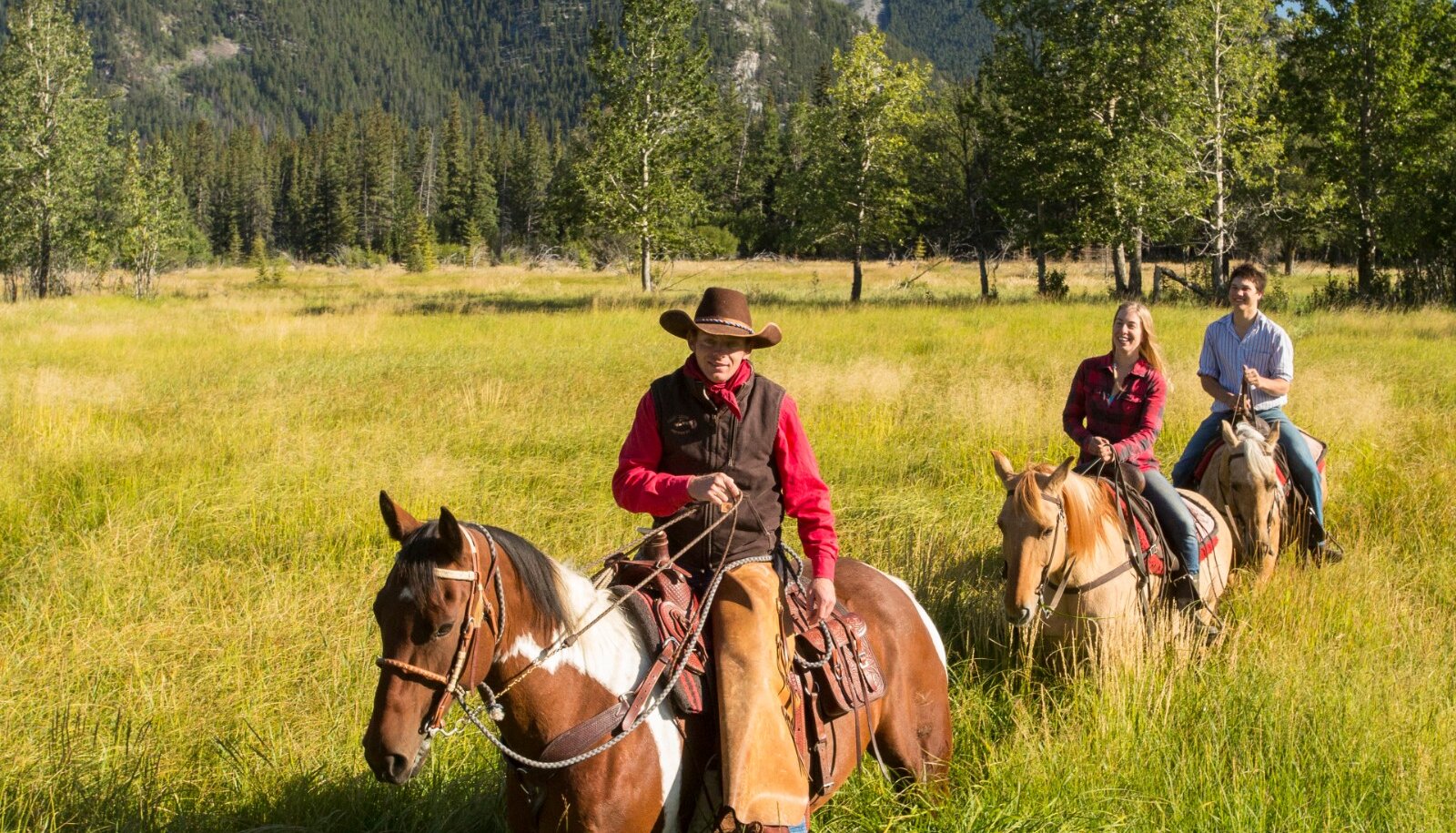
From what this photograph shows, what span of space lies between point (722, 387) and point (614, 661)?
0.92 metres

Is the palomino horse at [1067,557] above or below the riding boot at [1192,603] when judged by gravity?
above

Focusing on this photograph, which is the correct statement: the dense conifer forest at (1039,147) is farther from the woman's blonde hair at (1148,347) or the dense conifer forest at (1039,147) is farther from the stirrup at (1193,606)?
the stirrup at (1193,606)

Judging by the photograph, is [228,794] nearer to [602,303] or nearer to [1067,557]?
[1067,557]

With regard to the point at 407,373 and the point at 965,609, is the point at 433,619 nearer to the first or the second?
the point at 965,609

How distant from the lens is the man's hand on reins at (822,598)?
3504mm

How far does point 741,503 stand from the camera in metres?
3.46

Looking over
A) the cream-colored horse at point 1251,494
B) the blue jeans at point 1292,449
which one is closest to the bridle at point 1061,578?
the cream-colored horse at point 1251,494

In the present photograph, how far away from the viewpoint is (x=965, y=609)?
20.8 ft

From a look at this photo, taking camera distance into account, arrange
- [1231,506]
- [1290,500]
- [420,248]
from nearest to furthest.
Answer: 1. [1231,506]
2. [1290,500]
3. [420,248]

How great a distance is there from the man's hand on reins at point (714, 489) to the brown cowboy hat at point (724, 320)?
437 millimetres

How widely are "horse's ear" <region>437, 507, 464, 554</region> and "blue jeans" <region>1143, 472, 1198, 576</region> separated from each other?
4.50 metres

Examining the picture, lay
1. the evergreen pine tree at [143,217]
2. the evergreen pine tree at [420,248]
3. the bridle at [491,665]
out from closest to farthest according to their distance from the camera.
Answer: the bridle at [491,665], the evergreen pine tree at [143,217], the evergreen pine tree at [420,248]

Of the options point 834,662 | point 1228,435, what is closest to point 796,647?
point 834,662

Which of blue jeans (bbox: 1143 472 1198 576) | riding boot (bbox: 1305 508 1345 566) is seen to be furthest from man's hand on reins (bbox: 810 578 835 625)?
riding boot (bbox: 1305 508 1345 566)
